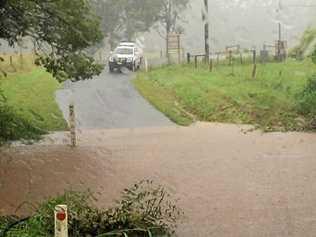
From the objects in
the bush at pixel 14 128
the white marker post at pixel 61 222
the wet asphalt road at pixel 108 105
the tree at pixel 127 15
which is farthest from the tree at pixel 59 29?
the tree at pixel 127 15

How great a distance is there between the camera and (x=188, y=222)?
11.1m

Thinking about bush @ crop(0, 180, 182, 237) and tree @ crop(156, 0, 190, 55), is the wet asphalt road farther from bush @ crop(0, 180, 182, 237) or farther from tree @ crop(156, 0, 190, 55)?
tree @ crop(156, 0, 190, 55)

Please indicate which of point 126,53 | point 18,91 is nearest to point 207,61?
point 126,53

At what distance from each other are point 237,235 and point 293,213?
5.79 ft

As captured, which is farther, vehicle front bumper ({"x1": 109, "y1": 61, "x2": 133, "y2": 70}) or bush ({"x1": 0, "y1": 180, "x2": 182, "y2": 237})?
Answer: vehicle front bumper ({"x1": 109, "y1": 61, "x2": 133, "y2": 70})

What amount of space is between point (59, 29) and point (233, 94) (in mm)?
10315

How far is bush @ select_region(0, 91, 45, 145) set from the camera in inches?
803

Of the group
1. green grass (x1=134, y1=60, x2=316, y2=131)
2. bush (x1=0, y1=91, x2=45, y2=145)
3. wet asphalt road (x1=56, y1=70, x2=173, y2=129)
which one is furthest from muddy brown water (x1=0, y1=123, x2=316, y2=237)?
green grass (x1=134, y1=60, x2=316, y2=131)

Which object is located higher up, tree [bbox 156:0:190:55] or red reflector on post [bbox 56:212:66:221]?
tree [bbox 156:0:190:55]

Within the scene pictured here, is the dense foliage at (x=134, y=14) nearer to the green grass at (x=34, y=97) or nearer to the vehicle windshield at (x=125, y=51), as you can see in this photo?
the vehicle windshield at (x=125, y=51)

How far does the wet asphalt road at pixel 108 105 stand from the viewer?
2405 cm

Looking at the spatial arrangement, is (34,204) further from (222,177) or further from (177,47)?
(177,47)

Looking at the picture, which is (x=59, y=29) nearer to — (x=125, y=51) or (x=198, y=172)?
(x=198, y=172)

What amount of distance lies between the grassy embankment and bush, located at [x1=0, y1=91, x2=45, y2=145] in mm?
429
